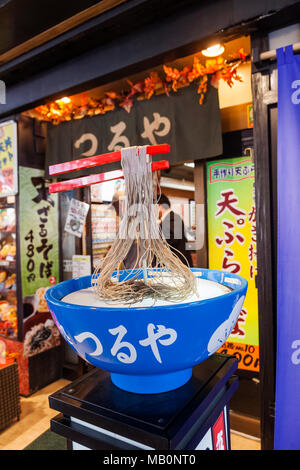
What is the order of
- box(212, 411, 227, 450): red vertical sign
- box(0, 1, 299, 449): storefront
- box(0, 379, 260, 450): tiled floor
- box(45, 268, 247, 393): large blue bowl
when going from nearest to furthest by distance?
box(45, 268, 247, 393): large blue bowl
box(212, 411, 227, 450): red vertical sign
box(0, 1, 299, 449): storefront
box(0, 379, 260, 450): tiled floor

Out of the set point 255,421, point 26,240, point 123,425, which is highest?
point 26,240

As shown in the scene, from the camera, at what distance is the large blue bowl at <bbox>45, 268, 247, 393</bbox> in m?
0.62

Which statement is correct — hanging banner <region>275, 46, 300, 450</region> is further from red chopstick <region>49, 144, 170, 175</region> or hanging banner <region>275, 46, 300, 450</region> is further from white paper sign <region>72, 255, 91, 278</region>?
white paper sign <region>72, 255, 91, 278</region>

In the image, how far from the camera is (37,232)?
3873 millimetres

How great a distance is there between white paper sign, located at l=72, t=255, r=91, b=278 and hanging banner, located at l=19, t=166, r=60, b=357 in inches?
12.6

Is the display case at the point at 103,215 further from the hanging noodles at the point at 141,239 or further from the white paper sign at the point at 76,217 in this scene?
the hanging noodles at the point at 141,239

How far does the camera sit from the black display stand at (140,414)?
66 cm

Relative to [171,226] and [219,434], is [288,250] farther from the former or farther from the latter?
[219,434]

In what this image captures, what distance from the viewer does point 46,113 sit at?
3.89 m

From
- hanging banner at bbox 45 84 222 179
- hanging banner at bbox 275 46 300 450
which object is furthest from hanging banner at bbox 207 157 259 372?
hanging banner at bbox 275 46 300 450
